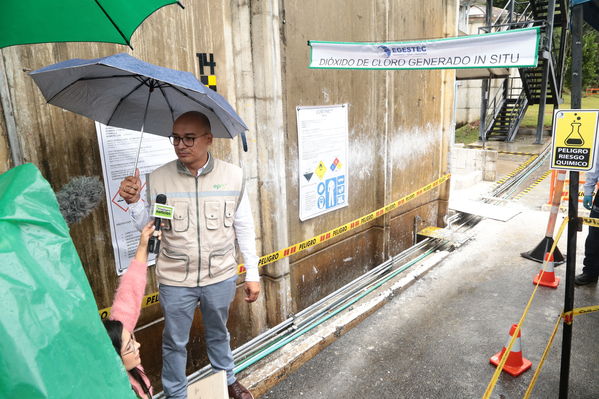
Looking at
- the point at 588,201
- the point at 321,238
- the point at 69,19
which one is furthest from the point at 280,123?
the point at 588,201

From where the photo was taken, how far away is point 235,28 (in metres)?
3.88

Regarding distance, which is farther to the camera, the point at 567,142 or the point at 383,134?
the point at 383,134

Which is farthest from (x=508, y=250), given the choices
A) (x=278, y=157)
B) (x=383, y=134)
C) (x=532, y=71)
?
(x=532, y=71)

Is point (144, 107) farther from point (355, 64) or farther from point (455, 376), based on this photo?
point (455, 376)

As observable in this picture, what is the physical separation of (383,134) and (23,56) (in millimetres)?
4431

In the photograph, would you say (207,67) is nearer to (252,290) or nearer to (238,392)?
(252,290)

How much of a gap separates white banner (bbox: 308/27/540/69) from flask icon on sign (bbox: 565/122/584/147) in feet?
2.32

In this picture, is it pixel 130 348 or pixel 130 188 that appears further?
pixel 130 188

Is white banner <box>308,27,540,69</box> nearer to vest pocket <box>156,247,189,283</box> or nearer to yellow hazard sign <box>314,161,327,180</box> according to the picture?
yellow hazard sign <box>314,161,327,180</box>

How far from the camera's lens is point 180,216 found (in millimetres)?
2736

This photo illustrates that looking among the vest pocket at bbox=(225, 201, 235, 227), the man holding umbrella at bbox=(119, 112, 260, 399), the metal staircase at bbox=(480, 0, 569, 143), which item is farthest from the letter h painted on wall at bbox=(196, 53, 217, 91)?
the metal staircase at bbox=(480, 0, 569, 143)

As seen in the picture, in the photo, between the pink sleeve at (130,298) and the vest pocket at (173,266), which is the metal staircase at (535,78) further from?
the pink sleeve at (130,298)

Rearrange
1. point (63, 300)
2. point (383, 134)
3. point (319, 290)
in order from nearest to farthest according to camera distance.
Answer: point (63, 300), point (319, 290), point (383, 134)

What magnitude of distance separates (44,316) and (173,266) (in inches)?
78.3
